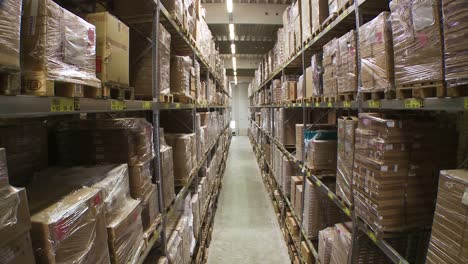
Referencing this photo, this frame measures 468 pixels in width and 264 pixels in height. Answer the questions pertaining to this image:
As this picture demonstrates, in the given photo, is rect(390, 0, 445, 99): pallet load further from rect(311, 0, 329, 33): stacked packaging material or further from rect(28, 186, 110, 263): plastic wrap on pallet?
rect(28, 186, 110, 263): plastic wrap on pallet

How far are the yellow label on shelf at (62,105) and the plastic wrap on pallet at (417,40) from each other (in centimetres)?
198

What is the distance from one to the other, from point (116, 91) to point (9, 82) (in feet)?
3.42

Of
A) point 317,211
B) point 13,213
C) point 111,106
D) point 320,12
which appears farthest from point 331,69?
point 13,213

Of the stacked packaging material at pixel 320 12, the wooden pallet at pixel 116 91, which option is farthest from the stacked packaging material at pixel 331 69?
the wooden pallet at pixel 116 91

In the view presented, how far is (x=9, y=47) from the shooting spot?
1050 mm

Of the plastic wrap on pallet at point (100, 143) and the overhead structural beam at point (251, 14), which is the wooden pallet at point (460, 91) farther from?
the overhead structural beam at point (251, 14)

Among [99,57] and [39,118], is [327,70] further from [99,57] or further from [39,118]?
[39,118]

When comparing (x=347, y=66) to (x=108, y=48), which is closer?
(x=108, y=48)

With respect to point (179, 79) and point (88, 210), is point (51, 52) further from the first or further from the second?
point (179, 79)

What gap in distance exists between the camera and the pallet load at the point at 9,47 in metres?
1.01

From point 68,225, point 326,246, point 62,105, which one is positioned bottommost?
point 326,246

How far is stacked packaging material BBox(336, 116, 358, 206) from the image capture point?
273 cm

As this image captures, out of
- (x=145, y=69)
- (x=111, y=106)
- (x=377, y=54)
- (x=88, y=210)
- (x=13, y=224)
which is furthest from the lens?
(x=145, y=69)

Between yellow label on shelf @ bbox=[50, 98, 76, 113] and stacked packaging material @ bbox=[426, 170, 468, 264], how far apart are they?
6.36ft
